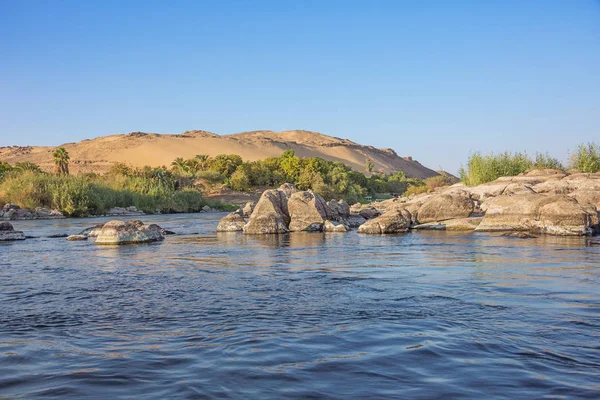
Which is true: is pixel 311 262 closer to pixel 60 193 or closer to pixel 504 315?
pixel 504 315

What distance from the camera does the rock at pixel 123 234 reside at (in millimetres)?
17062

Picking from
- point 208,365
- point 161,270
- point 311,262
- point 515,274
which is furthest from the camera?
point 311,262

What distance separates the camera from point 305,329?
6.12 metres

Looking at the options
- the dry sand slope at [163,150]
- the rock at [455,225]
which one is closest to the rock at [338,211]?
the rock at [455,225]

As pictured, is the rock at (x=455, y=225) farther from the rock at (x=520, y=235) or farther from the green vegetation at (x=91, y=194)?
the green vegetation at (x=91, y=194)

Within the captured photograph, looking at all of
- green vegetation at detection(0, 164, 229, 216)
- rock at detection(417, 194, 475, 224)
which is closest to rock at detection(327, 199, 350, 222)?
rock at detection(417, 194, 475, 224)

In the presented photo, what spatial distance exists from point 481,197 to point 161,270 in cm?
1857

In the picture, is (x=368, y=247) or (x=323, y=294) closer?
(x=323, y=294)

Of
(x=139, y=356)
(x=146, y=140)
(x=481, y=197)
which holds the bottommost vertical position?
(x=139, y=356)

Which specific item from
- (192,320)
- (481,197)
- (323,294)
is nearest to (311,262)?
(323,294)

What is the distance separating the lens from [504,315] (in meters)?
6.54

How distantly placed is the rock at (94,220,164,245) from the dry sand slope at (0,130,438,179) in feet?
349

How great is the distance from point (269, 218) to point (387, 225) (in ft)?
14.8

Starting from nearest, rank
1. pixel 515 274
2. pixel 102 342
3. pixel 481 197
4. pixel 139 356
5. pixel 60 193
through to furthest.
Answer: pixel 139 356, pixel 102 342, pixel 515 274, pixel 481 197, pixel 60 193
